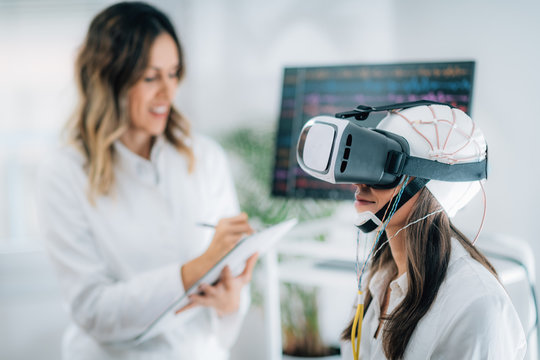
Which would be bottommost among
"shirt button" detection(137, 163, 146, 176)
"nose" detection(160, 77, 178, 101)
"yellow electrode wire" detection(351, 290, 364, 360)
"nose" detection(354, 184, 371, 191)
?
"yellow electrode wire" detection(351, 290, 364, 360)

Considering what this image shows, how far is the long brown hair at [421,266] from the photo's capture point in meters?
0.72

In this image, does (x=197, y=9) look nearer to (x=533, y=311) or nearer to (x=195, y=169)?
(x=195, y=169)

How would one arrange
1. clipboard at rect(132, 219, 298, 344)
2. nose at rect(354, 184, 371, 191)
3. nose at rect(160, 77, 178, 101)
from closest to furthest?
nose at rect(354, 184, 371, 191) < clipboard at rect(132, 219, 298, 344) < nose at rect(160, 77, 178, 101)

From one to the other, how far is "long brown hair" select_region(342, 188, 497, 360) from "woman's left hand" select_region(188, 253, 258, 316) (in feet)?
1.76

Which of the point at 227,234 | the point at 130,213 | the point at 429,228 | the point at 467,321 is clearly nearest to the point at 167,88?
the point at 130,213

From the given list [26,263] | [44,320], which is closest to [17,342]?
[44,320]

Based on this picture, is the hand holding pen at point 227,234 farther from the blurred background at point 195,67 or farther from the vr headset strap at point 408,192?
the blurred background at point 195,67

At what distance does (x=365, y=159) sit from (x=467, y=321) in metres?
0.26

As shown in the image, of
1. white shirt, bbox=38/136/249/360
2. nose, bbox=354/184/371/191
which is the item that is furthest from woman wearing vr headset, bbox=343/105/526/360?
white shirt, bbox=38/136/249/360

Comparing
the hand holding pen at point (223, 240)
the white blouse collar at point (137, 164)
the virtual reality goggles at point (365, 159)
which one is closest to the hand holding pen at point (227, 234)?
the hand holding pen at point (223, 240)

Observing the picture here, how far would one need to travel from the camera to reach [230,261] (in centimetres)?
112

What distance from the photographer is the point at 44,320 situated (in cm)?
236

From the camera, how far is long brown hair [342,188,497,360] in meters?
0.72

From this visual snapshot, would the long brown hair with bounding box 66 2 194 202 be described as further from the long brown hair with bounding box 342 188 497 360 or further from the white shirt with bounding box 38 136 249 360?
the long brown hair with bounding box 342 188 497 360
